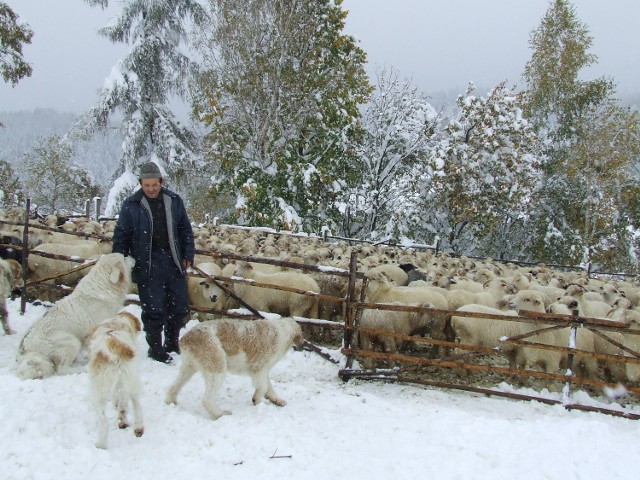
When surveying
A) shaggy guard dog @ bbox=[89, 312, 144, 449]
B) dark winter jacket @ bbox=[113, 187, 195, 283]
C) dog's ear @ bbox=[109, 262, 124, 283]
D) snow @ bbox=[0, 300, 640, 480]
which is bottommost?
snow @ bbox=[0, 300, 640, 480]

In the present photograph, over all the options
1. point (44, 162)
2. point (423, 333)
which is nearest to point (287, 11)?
point (423, 333)

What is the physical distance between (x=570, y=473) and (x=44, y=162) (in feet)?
158

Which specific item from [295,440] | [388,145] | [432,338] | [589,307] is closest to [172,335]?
[295,440]

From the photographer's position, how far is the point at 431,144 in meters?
27.2

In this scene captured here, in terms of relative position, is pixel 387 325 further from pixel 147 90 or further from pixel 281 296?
pixel 147 90

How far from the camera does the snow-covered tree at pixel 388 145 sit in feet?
85.7

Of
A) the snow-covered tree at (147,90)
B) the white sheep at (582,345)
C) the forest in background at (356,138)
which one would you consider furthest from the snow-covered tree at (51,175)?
the white sheep at (582,345)

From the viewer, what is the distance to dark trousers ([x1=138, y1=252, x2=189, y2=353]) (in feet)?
18.5

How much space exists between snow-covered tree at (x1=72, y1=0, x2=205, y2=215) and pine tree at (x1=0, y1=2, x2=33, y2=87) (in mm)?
2931

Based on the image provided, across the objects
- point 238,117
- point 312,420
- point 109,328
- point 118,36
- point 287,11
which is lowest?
point 312,420

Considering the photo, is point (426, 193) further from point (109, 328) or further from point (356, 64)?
point (109, 328)

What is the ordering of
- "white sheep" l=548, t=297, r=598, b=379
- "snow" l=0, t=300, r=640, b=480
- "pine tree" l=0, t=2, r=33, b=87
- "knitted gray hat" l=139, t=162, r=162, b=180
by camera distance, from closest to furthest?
"snow" l=0, t=300, r=640, b=480 → "knitted gray hat" l=139, t=162, r=162, b=180 → "white sheep" l=548, t=297, r=598, b=379 → "pine tree" l=0, t=2, r=33, b=87

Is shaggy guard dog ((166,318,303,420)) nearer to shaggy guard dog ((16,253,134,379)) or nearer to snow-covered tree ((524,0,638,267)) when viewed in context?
shaggy guard dog ((16,253,134,379))

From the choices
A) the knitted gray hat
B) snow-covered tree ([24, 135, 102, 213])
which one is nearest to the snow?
the knitted gray hat
